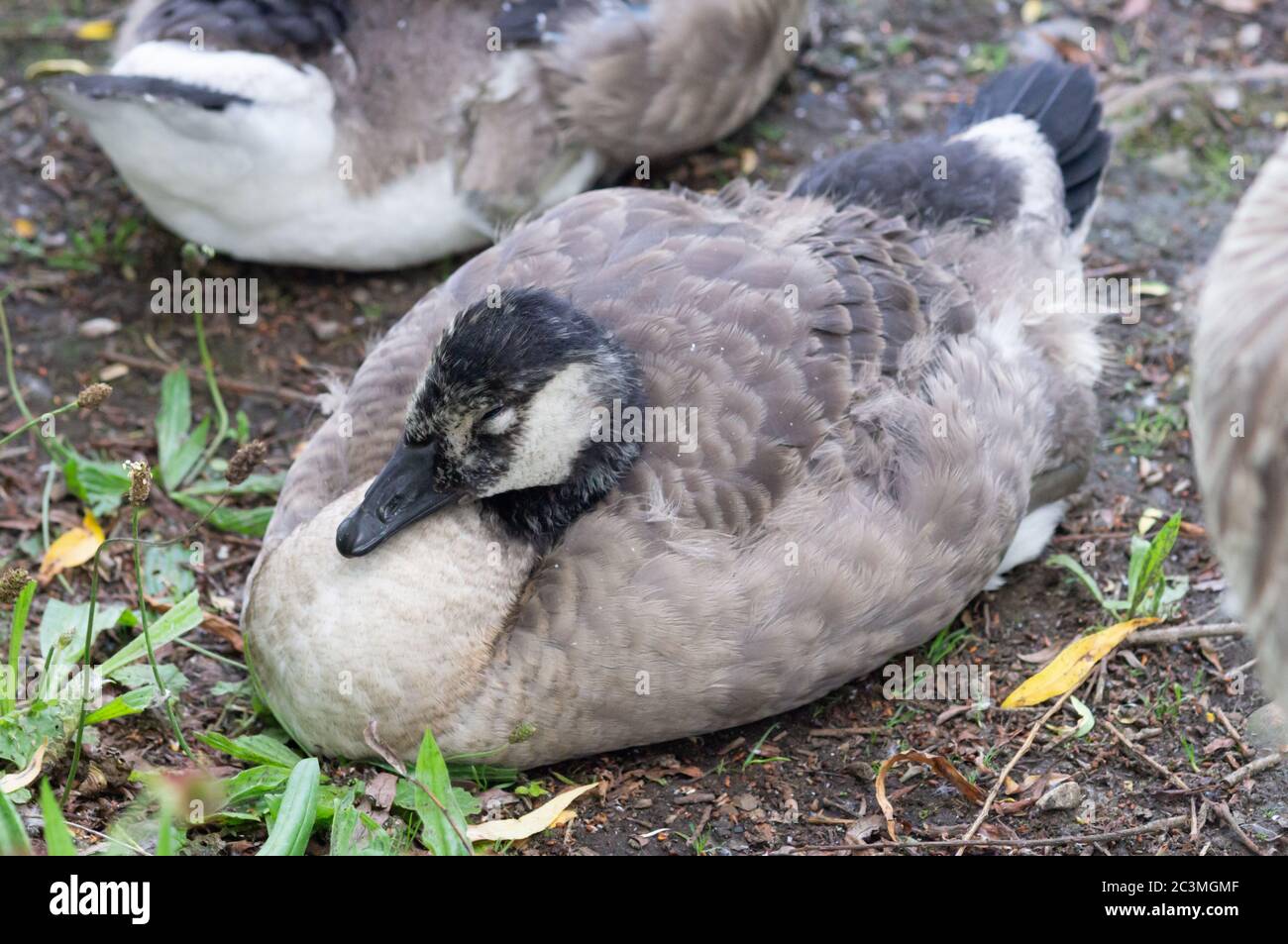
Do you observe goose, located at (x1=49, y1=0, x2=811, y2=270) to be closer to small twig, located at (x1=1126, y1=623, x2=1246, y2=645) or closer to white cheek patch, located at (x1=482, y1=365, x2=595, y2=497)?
white cheek patch, located at (x1=482, y1=365, x2=595, y2=497)

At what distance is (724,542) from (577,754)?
731mm

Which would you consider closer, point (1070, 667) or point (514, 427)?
point (514, 427)

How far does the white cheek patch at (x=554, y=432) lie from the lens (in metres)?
4.12

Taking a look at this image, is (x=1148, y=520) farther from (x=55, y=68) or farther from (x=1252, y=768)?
(x=55, y=68)

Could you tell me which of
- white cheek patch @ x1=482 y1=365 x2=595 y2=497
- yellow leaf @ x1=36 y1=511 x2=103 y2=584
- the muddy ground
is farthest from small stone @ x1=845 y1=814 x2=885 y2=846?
yellow leaf @ x1=36 y1=511 x2=103 y2=584

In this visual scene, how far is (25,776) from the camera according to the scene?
3939 mm

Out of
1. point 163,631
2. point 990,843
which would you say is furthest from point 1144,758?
point 163,631

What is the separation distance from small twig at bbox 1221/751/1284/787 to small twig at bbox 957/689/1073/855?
1.63ft

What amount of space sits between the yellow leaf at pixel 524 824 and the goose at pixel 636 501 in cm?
14

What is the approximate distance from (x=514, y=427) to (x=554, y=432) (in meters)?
0.11

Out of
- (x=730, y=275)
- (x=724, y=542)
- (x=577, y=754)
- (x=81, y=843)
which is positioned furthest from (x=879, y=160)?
(x=81, y=843)

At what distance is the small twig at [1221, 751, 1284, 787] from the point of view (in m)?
4.25

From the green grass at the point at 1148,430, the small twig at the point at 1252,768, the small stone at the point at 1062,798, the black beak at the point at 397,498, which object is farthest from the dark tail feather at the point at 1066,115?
the black beak at the point at 397,498
